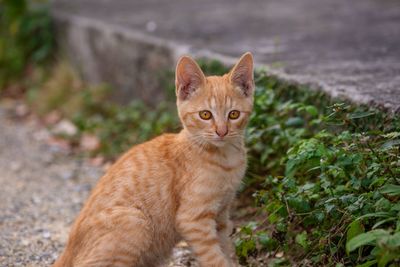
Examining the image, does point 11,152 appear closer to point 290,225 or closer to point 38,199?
point 38,199

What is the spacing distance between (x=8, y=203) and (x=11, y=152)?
5.40 ft

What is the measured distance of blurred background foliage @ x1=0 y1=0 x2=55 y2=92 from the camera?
922 centimetres

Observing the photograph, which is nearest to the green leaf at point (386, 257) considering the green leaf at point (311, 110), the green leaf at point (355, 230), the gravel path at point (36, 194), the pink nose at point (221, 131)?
the green leaf at point (355, 230)

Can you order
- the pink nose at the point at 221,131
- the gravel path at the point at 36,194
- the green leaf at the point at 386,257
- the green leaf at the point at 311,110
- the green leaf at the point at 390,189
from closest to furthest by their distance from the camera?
the green leaf at the point at 386,257 → the green leaf at the point at 390,189 → the pink nose at the point at 221,131 → the green leaf at the point at 311,110 → the gravel path at the point at 36,194

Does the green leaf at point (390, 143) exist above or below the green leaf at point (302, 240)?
above

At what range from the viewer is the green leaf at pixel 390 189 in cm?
313

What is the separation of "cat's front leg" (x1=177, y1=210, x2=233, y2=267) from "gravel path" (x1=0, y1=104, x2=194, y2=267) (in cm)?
59

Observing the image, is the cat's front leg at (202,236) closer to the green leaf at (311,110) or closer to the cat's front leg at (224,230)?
the cat's front leg at (224,230)

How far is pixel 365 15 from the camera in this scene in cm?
773

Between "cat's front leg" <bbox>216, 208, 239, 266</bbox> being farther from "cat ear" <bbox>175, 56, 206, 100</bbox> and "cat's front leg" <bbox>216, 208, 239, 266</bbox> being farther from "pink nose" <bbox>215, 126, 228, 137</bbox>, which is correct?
"cat ear" <bbox>175, 56, 206, 100</bbox>

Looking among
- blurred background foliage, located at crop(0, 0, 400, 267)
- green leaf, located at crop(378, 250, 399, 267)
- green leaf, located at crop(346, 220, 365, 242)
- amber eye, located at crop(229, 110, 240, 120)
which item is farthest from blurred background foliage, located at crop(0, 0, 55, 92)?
green leaf, located at crop(378, 250, 399, 267)

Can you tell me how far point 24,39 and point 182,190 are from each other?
635 centimetres

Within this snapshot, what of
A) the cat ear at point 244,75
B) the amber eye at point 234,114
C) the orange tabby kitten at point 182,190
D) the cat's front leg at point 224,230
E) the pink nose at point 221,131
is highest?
the cat ear at point 244,75

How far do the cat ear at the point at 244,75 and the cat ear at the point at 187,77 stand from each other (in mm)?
186
